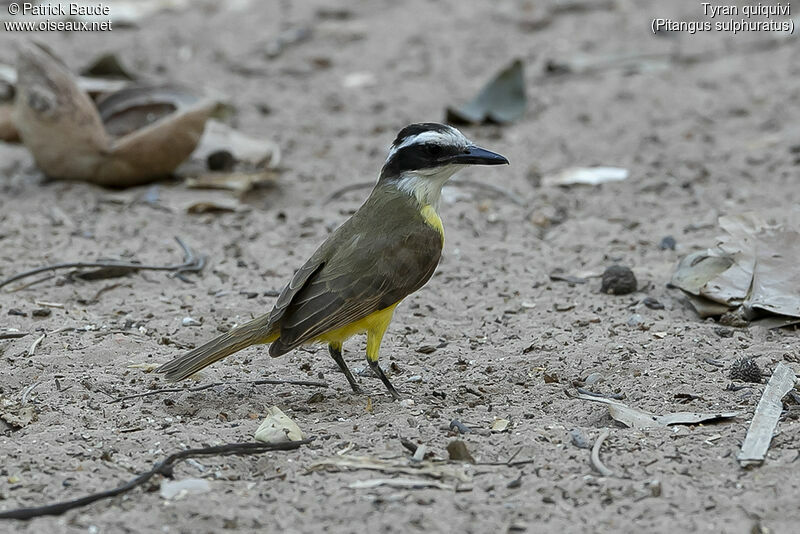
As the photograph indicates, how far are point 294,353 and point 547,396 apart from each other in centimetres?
155

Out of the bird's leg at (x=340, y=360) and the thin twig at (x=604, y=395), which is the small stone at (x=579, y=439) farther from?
the bird's leg at (x=340, y=360)

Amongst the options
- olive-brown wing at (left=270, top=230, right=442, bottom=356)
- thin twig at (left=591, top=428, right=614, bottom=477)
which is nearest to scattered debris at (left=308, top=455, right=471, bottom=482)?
thin twig at (left=591, top=428, right=614, bottom=477)

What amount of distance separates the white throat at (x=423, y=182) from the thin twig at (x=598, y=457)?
175 centimetres

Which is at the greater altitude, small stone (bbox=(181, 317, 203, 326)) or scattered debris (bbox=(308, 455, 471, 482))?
scattered debris (bbox=(308, 455, 471, 482))

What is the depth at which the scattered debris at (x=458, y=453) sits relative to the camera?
13.5ft

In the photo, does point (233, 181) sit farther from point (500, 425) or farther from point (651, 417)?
point (651, 417)

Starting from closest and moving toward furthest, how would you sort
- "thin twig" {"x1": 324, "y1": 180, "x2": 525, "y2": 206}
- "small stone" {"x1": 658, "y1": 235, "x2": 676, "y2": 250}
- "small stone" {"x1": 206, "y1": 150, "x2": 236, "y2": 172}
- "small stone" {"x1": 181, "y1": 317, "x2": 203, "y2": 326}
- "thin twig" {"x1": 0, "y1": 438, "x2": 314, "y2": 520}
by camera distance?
"thin twig" {"x1": 0, "y1": 438, "x2": 314, "y2": 520} → "small stone" {"x1": 181, "y1": 317, "x2": 203, "y2": 326} → "small stone" {"x1": 658, "y1": 235, "x2": 676, "y2": 250} → "thin twig" {"x1": 324, "y1": 180, "x2": 525, "y2": 206} → "small stone" {"x1": 206, "y1": 150, "x2": 236, "y2": 172}

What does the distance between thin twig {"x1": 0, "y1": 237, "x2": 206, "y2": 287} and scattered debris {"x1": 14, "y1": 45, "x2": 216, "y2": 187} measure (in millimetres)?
1065

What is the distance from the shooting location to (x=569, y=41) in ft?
35.9

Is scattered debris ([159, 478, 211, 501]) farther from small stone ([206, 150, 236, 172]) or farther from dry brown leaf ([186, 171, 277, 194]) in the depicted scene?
small stone ([206, 150, 236, 172])

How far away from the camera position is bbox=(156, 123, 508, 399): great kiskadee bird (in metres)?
4.91

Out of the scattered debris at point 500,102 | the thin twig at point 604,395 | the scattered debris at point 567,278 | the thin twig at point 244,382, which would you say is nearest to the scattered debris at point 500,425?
the thin twig at point 604,395

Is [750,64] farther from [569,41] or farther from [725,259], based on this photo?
[725,259]

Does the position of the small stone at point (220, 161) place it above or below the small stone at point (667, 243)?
above
